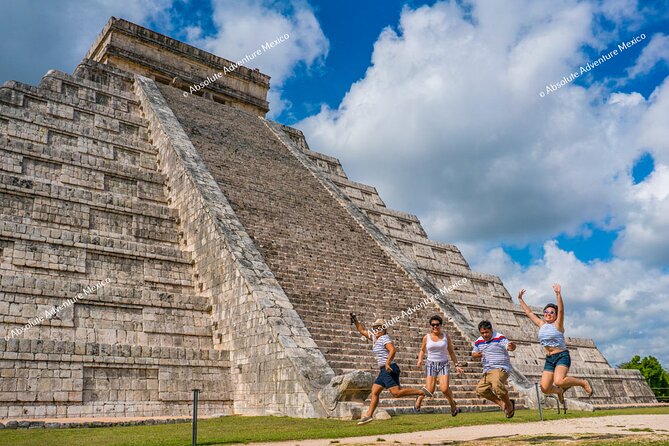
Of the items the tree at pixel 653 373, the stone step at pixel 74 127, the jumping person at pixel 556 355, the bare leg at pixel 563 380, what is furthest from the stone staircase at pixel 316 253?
the tree at pixel 653 373

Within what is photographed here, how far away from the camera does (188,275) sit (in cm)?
1480

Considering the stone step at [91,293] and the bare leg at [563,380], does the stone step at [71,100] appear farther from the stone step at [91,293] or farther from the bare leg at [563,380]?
the bare leg at [563,380]

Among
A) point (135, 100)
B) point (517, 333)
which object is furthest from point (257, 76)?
point (517, 333)

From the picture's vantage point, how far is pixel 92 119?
19125mm

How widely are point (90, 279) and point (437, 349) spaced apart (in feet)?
28.7

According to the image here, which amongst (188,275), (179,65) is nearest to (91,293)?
(188,275)

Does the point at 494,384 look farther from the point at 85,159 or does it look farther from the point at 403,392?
the point at 85,159

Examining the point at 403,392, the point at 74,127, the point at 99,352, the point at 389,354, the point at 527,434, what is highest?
the point at 74,127

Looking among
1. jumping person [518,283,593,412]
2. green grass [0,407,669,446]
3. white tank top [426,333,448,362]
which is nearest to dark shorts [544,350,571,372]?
jumping person [518,283,593,412]

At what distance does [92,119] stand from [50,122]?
1794mm

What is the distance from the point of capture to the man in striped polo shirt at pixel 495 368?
7438mm

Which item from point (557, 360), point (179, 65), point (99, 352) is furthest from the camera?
point (179, 65)

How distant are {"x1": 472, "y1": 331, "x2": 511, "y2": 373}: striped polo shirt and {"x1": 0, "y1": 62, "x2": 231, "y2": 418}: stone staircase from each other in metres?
6.45

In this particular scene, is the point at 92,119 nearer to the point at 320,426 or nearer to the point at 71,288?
the point at 71,288
